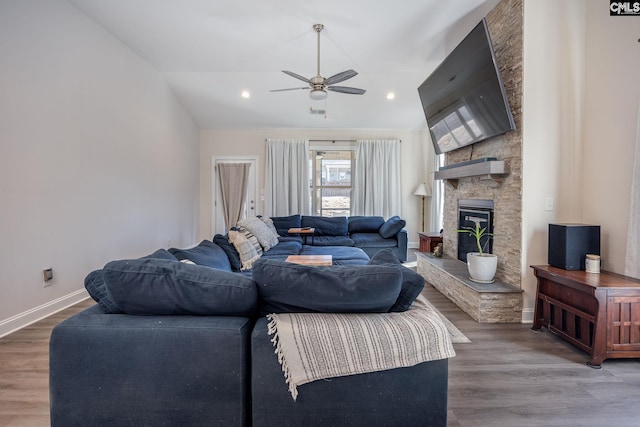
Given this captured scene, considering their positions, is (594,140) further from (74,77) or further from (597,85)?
(74,77)

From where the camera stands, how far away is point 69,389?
1222mm

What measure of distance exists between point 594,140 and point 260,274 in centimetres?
317

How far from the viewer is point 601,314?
2102mm

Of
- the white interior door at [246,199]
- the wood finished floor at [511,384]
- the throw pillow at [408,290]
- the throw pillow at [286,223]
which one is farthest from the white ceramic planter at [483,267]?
the white interior door at [246,199]

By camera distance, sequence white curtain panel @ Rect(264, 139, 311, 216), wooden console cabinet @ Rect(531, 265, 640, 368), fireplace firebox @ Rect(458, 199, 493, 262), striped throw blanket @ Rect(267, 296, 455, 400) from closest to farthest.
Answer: striped throw blanket @ Rect(267, 296, 455, 400) → wooden console cabinet @ Rect(531, 265, 640, 368) → fireplace firebox @ Rect(458, 199, 493, 262) → white curtain panel @ Rect(264, 139, 311, 216)

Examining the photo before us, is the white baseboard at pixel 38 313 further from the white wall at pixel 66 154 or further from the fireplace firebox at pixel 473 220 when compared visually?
the fireplace firebox at pixel 473 220

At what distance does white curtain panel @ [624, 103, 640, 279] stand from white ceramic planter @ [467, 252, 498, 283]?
94cm

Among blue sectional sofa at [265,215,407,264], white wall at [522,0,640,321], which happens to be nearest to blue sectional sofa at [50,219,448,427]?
white wall at [522,0,640,321]

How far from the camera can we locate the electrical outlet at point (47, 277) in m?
2.97

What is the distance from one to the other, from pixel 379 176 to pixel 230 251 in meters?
4.45

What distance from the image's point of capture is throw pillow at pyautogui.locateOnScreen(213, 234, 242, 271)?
3.25 m

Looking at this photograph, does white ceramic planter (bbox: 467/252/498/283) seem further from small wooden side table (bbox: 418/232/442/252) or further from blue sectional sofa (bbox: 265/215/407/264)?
blue sectional sofa (bbox: 265/215/407/264)

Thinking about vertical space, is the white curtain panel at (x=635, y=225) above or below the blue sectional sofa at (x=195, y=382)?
above

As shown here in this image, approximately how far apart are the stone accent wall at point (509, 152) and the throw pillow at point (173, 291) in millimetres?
2694
